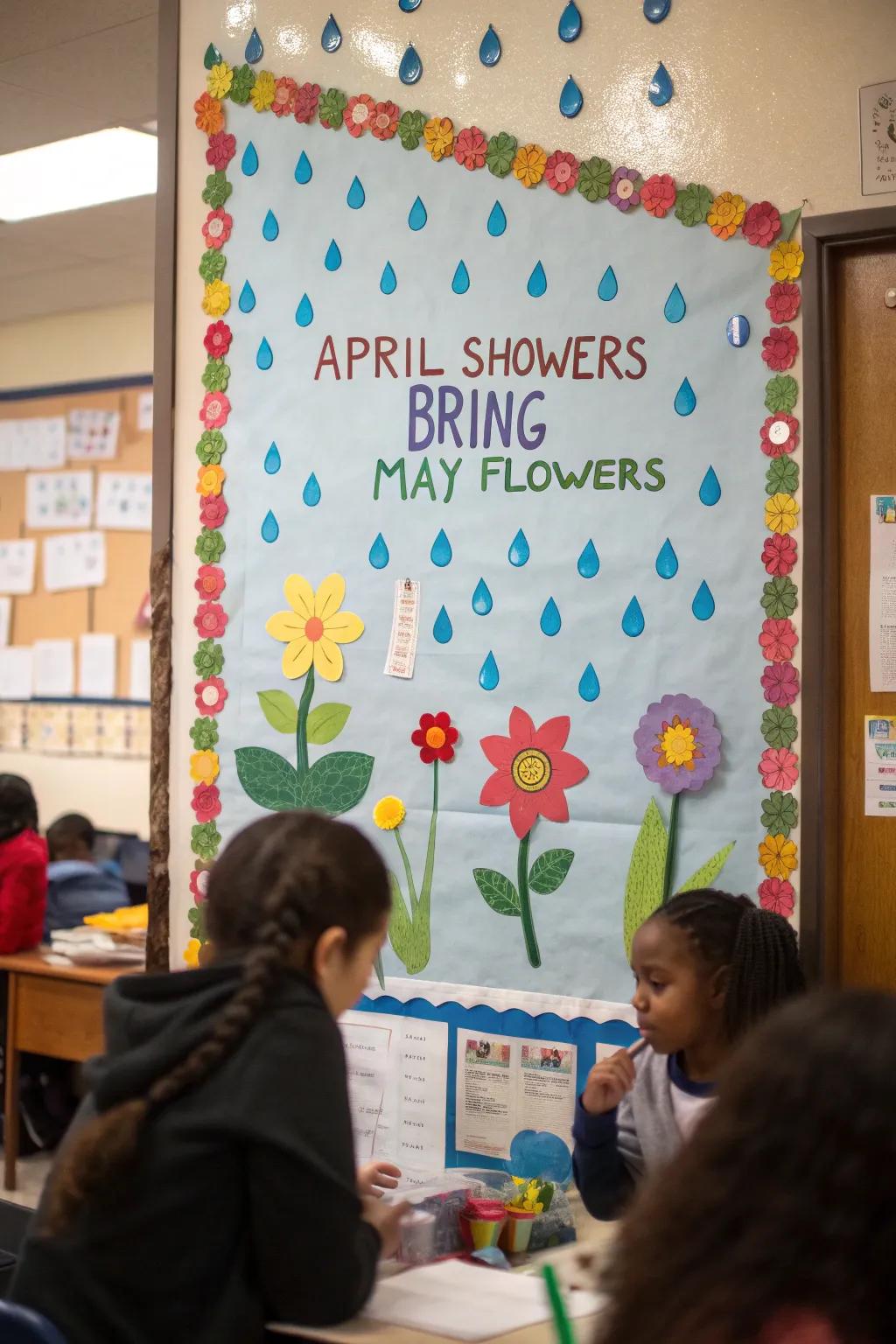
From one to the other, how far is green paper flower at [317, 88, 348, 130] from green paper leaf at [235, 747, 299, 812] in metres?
1.20

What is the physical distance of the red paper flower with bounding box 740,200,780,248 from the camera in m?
2.26

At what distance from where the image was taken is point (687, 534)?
2.35 meters

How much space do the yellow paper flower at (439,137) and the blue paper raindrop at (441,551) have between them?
26.8 inches

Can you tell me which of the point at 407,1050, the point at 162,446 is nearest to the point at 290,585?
the point at 162,446

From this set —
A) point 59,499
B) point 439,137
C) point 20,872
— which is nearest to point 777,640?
point 439,137

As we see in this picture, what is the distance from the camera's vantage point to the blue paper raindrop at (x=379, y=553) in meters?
2.65

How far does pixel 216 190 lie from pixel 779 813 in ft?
5.42

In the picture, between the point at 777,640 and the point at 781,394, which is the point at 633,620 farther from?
the point at 781,394

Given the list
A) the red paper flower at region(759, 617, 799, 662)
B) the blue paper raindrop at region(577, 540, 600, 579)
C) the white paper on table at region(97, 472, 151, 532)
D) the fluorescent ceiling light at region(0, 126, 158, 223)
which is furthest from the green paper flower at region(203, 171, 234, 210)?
the white paper on table at region(97, 472, 151, 532)

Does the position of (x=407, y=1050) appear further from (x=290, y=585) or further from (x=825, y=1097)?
(x=825, y=1097)

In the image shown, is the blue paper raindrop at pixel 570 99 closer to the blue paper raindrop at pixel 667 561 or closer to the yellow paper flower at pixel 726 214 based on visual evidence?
the yellow paper flower at pixel 726 214

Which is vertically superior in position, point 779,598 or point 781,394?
point 781,394

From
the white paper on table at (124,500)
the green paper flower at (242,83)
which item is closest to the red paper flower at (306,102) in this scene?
the green paper flower at (242,83)

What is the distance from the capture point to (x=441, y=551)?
259 centimetres
